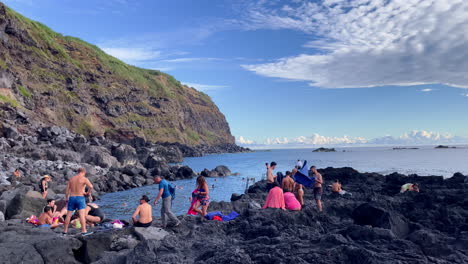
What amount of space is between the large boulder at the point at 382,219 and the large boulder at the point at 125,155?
47.4 m

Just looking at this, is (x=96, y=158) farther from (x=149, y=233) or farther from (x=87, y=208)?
(x=149, y=233)

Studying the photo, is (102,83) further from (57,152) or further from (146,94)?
(57,152)

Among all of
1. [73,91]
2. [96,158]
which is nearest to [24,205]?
[96,158]

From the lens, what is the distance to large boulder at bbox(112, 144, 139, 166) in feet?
179

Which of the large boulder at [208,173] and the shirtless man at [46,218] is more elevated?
A: the shirtless man at [46,218]

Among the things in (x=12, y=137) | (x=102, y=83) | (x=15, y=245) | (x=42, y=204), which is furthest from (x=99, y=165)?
(x=102, y=83)

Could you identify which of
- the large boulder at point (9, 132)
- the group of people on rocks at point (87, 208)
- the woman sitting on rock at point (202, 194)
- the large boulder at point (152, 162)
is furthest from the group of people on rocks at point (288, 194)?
the large boulder at point (9, 132)

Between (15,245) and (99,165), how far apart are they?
134 feet

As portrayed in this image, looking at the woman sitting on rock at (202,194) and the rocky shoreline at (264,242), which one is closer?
the rocky shoreline at (264,242)

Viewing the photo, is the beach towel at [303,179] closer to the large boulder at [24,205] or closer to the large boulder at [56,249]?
the large boulder at [56,249]

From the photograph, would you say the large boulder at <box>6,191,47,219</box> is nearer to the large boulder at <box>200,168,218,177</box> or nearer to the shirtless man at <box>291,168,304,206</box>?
the shirtless man at <box>291,168,304,206</box>

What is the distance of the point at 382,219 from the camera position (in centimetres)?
1137

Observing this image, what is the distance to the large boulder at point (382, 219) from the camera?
11.1 meters

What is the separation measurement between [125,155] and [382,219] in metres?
49.9
